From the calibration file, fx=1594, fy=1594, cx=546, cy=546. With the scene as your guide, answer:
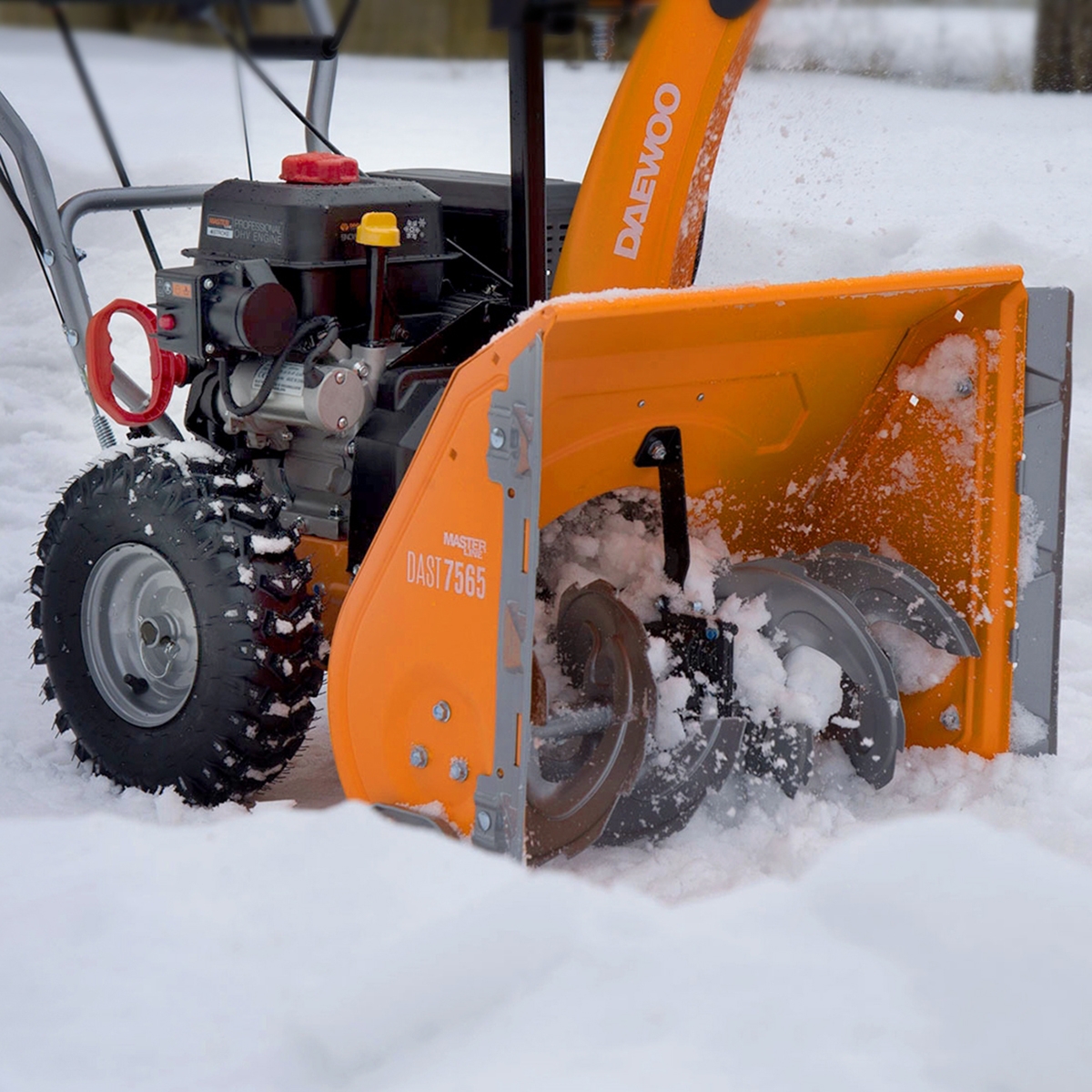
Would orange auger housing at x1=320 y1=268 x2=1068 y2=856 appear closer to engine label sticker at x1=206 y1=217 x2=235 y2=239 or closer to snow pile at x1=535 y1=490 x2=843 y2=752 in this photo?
snow pile at x1=535 y1=490 x2=843 y2=752

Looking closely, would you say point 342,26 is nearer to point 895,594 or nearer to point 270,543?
point 270,543

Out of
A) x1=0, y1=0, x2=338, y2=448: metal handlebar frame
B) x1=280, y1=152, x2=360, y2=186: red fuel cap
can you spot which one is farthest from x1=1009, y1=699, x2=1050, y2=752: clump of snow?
x1=0, y1=0, x2=338, y2=448: metal handlebar frame

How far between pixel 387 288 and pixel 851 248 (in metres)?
3.65

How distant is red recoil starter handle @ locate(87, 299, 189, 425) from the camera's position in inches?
112

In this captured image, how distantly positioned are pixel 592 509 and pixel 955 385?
2.23 feet

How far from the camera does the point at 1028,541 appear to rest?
2764 millimetres

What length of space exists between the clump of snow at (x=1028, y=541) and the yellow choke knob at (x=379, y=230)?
3.82 ft

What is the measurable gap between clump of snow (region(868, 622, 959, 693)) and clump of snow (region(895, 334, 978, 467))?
0.32 m

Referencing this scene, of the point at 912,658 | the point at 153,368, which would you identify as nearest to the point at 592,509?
the point at 912,658

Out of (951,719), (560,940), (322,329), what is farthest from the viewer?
(951,719)

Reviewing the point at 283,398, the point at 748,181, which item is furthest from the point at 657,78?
the point at 748,181

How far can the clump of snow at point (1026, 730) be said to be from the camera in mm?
2805

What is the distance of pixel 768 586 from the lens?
2707 mm

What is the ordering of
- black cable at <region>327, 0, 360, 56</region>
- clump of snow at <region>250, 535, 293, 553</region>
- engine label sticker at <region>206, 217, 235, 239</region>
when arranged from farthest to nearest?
engine label sticker at <region>206, 217, 235, 239</region>, clump of snow at <region>250, 535, 293, 553</region>, black cable at <region>327, 0, 360, 56</region>
